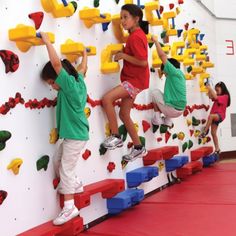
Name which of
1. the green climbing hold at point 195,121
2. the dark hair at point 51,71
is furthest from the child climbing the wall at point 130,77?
the green climbing hold at point 195,121

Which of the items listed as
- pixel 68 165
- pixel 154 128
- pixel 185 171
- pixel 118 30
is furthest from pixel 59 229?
pixel 185 171

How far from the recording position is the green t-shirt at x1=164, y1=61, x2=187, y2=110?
12.0 feet

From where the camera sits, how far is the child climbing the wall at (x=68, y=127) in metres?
2.14

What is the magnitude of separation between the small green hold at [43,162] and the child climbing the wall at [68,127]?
9 centimetres

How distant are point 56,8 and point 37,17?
0.16 metres

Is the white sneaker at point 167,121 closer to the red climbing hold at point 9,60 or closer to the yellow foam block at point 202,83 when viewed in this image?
the yellow foam block at point 202,83

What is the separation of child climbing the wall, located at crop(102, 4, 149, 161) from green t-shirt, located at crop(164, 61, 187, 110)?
721mm

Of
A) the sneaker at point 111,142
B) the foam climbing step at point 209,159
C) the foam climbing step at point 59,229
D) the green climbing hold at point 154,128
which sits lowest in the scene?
the foam climbing step at point 209,159

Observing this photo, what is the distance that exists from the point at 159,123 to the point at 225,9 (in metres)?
3.22

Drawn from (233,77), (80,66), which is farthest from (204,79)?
(80,66)

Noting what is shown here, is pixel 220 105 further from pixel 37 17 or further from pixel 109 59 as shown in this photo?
pixel 37 17

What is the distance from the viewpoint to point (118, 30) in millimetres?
3008

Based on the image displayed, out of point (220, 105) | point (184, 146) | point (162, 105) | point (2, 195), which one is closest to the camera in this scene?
point (2, 195)

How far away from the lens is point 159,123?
3695mm
